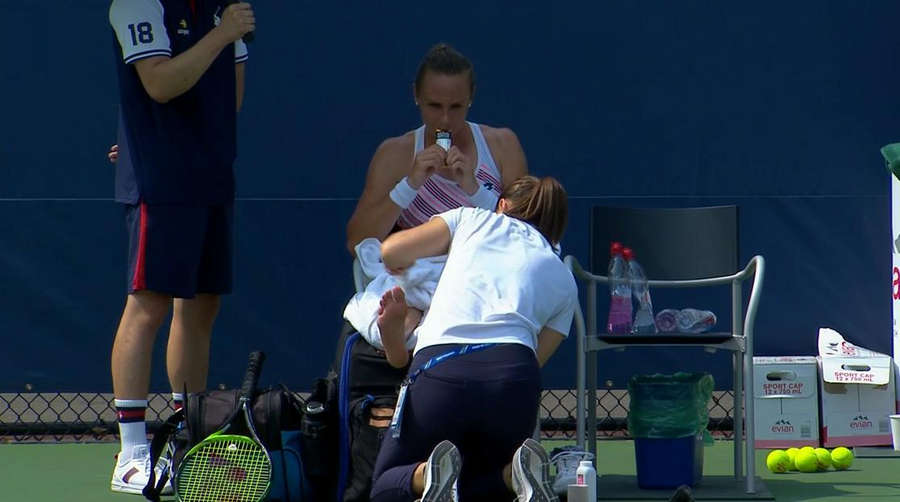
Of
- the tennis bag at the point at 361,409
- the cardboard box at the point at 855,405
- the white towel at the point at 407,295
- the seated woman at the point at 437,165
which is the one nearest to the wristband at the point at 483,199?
the seated woman at the point at 437,165

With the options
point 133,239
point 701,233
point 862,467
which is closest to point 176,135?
point 133,239

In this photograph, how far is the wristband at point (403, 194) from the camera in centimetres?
427

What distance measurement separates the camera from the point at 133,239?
166 inches

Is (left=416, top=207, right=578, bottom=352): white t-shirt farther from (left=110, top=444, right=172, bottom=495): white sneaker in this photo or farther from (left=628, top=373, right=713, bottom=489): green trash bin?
(left=110, top=444, right=172, bottom=495): white sneaker

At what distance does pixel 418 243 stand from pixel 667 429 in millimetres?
1059

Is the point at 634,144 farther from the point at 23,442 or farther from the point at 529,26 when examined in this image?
the point at 23,442

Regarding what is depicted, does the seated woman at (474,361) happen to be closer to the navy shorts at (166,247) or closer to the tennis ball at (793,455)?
the navy shorts at (166,247)

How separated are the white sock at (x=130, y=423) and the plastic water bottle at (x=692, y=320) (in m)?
1.77

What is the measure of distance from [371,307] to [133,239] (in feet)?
2.50

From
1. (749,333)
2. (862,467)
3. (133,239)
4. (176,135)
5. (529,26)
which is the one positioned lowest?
(862,467)

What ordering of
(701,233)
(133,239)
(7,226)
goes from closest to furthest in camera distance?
(133,239)
(701,233)
(7,226)

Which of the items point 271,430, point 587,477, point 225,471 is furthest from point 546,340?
point 225,471

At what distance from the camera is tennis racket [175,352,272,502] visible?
12.8ft

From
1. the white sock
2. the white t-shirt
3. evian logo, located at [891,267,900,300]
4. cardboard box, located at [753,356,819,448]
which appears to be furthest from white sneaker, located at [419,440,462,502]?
evian logo, located at [891,267,900,300]
